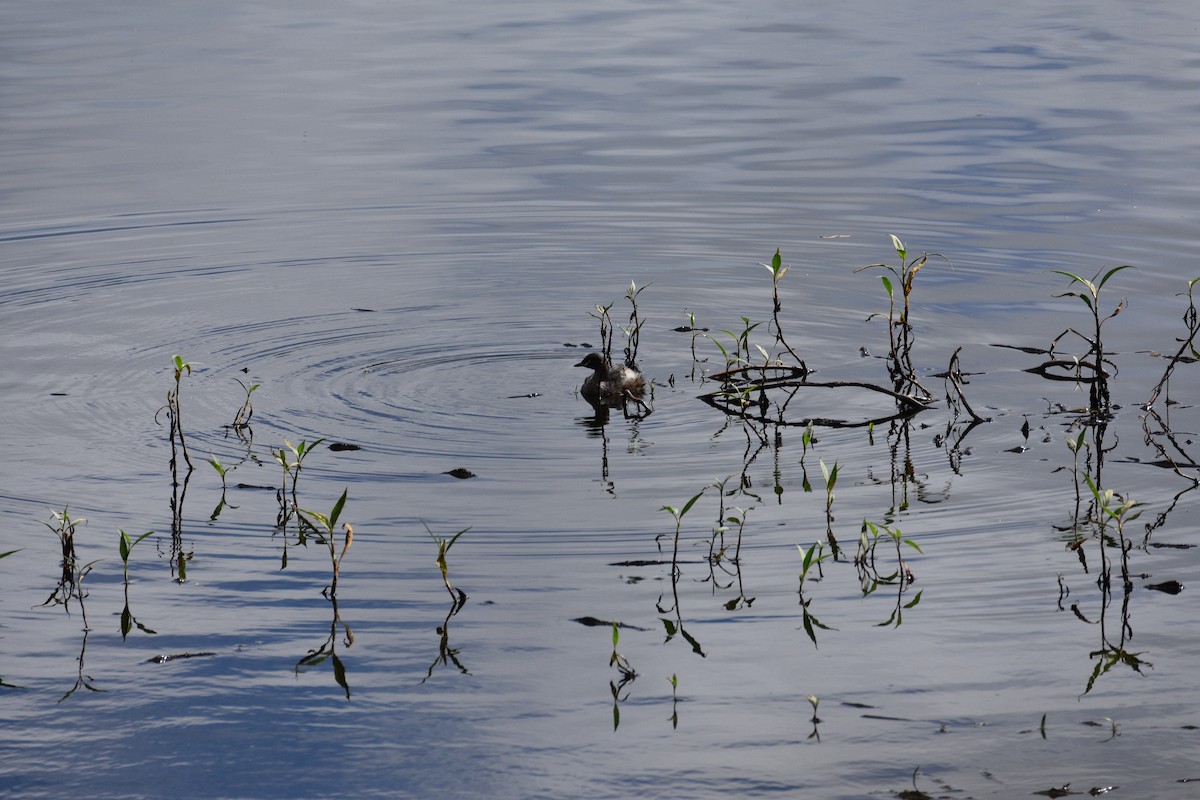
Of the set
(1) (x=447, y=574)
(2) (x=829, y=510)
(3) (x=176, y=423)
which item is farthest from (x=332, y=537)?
(2) (x=829, y=510)

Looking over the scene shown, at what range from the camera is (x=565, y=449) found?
790cm

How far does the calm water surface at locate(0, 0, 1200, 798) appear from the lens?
4867 mm

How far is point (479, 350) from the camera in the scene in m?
9.77

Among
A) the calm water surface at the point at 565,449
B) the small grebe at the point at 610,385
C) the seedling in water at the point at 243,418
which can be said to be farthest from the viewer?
the small grebe at the point at 610,385

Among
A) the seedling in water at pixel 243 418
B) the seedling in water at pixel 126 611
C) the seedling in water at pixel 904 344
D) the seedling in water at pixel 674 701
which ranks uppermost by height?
the seedling in water at pixel 904 344

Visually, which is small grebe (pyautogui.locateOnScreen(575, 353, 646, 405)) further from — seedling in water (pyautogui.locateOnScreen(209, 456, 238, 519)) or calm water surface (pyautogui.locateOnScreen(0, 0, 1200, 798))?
seedling in water (pyautogui.locateOnScreen(209, 456, 238, 519))

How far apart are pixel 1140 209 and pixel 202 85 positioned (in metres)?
13.5

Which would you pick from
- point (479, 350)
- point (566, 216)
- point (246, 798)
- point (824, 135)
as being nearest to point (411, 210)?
point (566, 216)

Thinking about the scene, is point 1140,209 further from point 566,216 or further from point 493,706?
point 493,706

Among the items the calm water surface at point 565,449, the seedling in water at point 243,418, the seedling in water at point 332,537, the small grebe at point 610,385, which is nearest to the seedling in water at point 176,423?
the calm water surface at point 565,449

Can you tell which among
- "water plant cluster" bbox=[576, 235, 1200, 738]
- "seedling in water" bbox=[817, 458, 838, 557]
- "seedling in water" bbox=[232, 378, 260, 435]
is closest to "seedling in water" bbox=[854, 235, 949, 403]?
"water plant cluster" bbox=[576, 235, 1200, 738]

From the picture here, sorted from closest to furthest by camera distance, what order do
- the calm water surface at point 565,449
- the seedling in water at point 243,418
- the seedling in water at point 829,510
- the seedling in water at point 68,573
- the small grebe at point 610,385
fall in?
1. the calm water surface at point 565,449
2. the seedling in water at point 68,573
3. the seedling in water at point 829,510
4. the seedling in water at point 243,418
5. the small grebe at point 610,385

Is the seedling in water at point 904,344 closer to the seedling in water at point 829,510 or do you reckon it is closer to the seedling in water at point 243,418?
the seedling in water at point 829,510

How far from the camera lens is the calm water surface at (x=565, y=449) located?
4.87 metres
